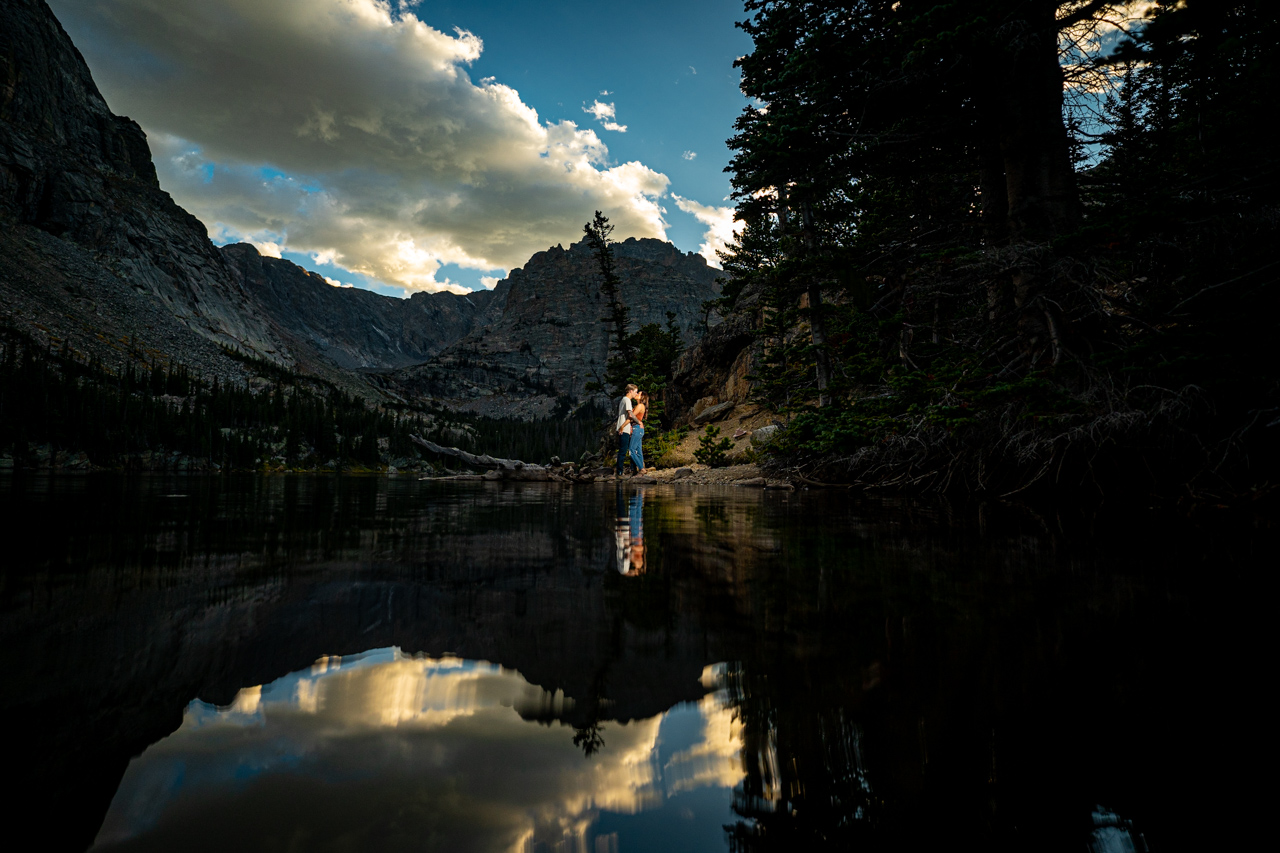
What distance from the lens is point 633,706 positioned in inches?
52.2

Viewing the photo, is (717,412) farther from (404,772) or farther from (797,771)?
(404,772)

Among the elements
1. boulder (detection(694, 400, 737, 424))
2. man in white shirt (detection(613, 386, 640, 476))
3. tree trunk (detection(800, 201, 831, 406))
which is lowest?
man in white shirt (detection(613, 386, 640, 476))

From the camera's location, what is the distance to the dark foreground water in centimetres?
86

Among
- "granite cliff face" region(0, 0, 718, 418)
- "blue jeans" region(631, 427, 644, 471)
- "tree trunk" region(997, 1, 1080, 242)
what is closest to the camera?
"tree trunk" region(997, 1, 1080, 242)

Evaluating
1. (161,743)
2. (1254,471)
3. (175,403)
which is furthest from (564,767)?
(175,403)

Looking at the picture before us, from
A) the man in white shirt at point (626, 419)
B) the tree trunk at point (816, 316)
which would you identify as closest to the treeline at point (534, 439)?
the man in white shirt at point (626, 419)

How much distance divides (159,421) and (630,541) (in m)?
84.4

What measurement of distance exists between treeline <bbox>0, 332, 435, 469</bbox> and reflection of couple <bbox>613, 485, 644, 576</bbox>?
2467 inches

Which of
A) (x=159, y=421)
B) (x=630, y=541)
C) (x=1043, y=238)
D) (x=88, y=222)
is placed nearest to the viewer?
(x=630, y=541)

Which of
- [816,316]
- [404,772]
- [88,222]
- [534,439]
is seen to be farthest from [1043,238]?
[88,222]

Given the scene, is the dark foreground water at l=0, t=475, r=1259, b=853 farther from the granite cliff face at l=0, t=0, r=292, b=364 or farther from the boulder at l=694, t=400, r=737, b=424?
the granite cliff face at l=0, t=0, r=292, b=364

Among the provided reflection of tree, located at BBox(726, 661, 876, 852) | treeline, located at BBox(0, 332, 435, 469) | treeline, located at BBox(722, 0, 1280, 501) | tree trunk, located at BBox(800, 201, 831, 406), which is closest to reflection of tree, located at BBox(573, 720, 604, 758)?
reflection of tree, located at BBox(726, 661, 876, 852)

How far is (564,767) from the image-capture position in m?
1.04

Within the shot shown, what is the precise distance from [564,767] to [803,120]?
8932mm
